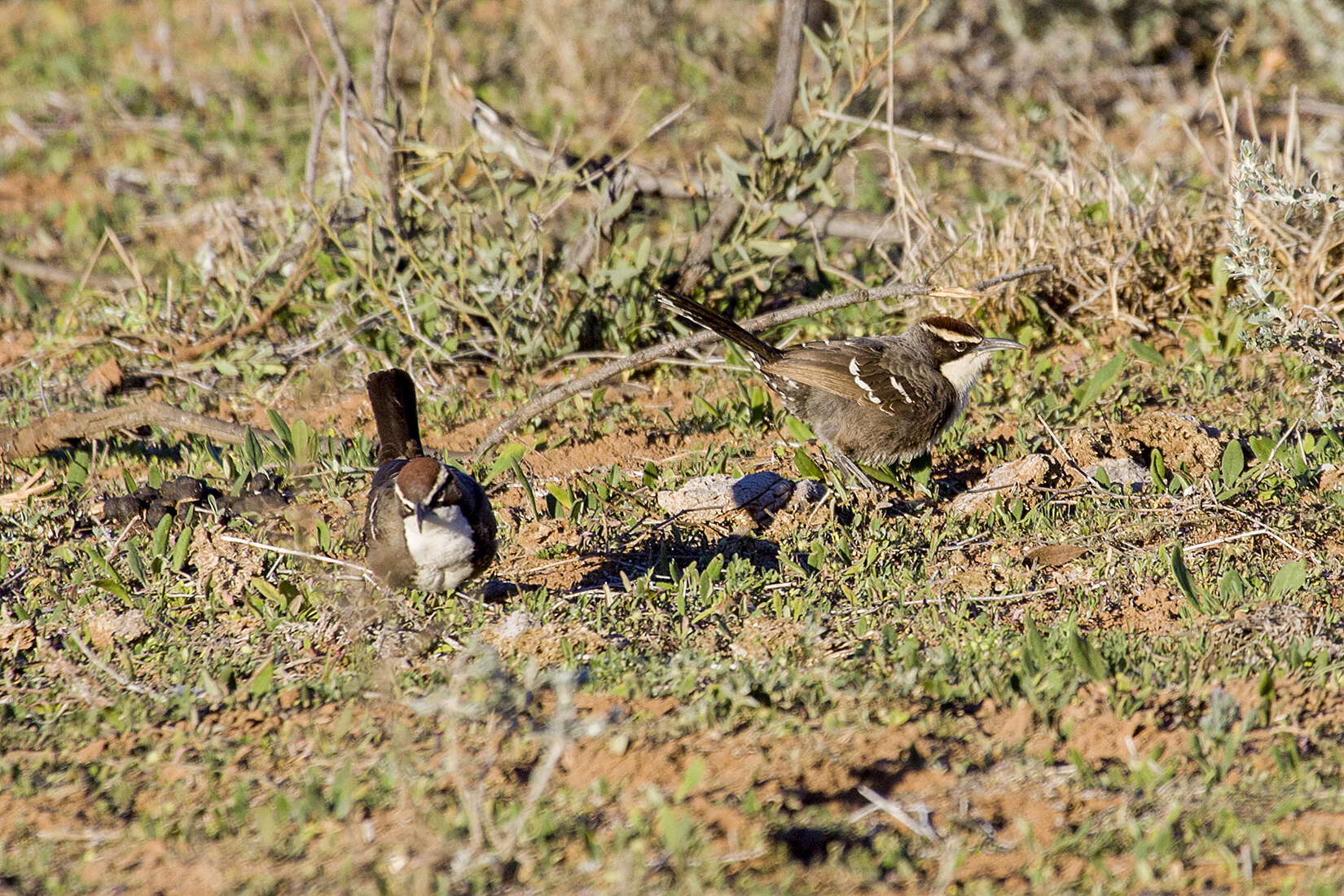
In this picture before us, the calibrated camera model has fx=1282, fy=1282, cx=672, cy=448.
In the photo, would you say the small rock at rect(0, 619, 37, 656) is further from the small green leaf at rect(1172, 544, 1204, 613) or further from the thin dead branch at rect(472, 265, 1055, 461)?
the small green leaf at rect(1172, 544, 1204, 613)

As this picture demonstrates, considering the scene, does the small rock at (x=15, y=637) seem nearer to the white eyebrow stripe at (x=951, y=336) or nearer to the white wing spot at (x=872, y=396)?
the white wing spot at (x=872, y=396)

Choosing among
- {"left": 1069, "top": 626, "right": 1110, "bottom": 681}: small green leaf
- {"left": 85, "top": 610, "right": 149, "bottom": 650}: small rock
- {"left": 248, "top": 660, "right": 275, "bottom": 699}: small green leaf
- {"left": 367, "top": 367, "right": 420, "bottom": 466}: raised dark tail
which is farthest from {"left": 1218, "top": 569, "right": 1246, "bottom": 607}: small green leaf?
{"left": 85, "top": 610, "right": 149, "bottom": 650}: small rock

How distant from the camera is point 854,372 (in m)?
5.93

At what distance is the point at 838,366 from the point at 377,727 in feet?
9.54

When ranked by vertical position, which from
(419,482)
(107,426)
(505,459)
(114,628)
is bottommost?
(505,459)

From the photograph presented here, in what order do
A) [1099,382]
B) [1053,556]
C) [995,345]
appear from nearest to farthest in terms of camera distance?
[1053,556]
[995,345]
[1099,382]


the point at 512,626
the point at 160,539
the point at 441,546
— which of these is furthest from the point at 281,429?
the point at 512,626

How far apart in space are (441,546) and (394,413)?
117 centimetres

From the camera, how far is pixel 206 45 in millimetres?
11836

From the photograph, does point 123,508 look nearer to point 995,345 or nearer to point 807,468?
point 807,468

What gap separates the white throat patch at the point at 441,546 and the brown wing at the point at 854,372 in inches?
82.2

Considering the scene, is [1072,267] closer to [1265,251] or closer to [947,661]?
[1265,251]

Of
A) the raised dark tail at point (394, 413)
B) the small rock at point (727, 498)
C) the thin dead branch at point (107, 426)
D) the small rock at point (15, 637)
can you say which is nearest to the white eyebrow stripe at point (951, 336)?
the small rock at point (727, 498)

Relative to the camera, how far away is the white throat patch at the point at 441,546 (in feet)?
14.5
